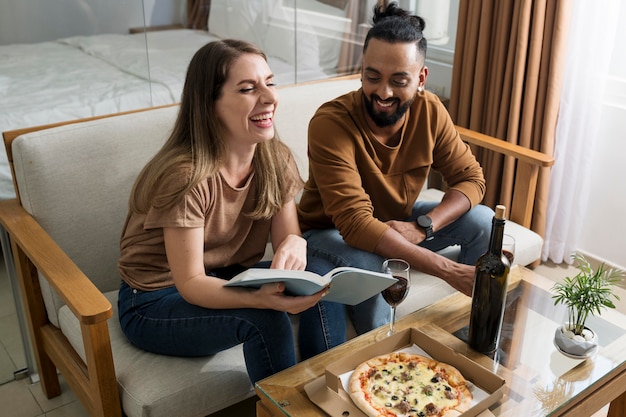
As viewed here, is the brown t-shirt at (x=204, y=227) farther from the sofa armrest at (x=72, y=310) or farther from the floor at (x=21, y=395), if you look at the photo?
the floor at (x=21, y=395)

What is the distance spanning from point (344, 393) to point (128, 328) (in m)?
0.66

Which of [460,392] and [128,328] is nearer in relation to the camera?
[460,392]

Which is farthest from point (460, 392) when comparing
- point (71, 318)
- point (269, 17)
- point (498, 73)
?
point (269, 17)

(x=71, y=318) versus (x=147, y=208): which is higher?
(x=147, y=208)

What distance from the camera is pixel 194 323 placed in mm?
1803

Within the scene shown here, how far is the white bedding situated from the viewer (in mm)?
2814

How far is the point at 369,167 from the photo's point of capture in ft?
7.39

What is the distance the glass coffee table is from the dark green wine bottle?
0.14 feet

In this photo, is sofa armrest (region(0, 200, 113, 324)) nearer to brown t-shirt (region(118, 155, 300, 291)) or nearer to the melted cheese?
brown t-shirt (region(118, 155, 300, 291))

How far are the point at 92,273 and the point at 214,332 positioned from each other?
1.93 feet

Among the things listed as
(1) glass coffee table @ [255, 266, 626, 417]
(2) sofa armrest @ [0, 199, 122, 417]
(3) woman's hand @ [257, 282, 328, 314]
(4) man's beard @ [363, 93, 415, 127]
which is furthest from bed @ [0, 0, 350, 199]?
(1) glass coffee table @ [255, 266, 626, 417]

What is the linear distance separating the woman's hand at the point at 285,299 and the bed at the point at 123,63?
1586 millimetres

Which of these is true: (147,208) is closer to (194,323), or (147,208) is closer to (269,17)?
(194,323)

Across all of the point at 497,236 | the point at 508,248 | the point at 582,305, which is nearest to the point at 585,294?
the point at 582,305
